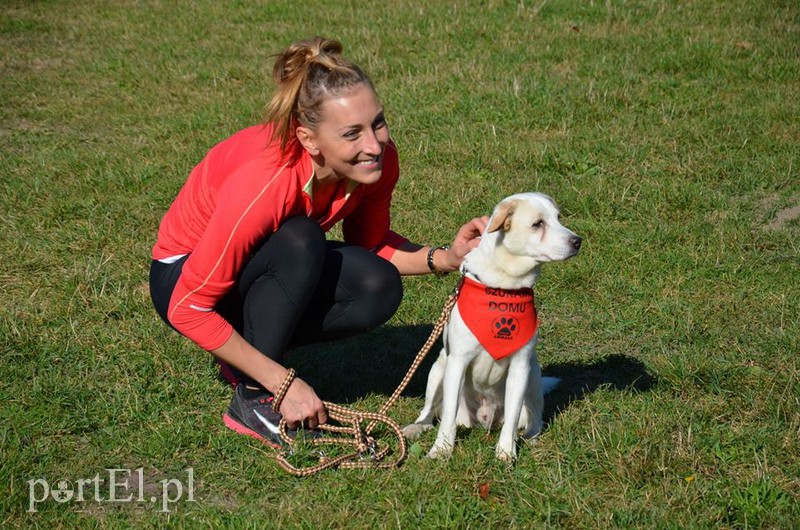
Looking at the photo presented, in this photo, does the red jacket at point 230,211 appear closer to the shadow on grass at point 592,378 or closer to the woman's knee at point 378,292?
the woman's knee at point 378,292

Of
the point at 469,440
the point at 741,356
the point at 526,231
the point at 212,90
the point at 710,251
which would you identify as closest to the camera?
the point at 526,231

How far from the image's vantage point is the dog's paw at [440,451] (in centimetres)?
361

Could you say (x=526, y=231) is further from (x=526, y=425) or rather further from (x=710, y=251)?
(x=710, y=251)

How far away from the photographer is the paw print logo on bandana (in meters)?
3.52

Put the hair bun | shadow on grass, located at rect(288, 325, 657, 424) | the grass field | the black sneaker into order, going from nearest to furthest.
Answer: the grass field → the hair bun → the black sneaker → shadow on grass, located at rect(288, 325, 657, 424)

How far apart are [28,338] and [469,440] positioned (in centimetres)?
225

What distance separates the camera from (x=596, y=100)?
294 inches

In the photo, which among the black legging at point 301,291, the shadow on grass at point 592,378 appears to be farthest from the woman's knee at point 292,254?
the shadow on grass at point 592,378

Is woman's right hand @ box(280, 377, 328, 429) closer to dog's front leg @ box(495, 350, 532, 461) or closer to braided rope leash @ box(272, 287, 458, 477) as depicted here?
braided rope leash @ box(272, 287, 458, 477)

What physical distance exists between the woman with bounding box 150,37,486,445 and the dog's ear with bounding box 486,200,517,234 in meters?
0.24

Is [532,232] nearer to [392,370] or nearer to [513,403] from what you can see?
[513,403]

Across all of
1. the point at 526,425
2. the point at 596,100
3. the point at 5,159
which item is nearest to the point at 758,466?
the point at 526,425

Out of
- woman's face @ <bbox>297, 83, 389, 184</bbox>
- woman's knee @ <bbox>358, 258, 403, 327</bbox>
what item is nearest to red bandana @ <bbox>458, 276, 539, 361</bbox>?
woman's knee @ <bbox>358, 258, 403, 327</bbox>

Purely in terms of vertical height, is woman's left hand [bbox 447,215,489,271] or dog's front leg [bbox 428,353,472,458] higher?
woman's left hand [bbox 447,215,489,271]
